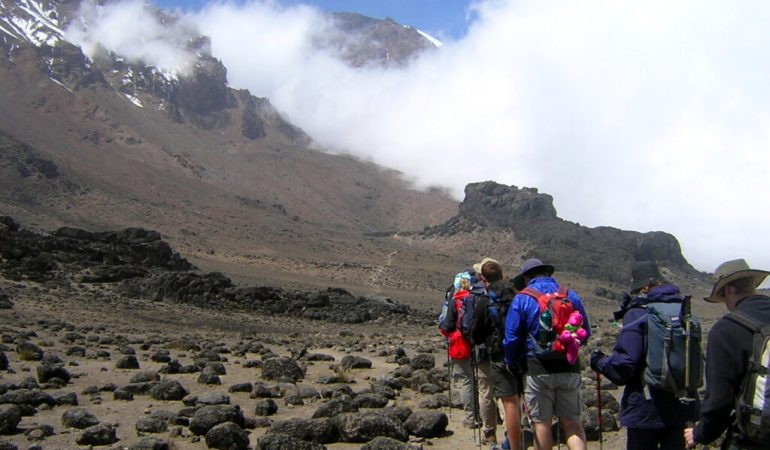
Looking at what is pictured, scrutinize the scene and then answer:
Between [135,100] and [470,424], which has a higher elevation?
[135,100]

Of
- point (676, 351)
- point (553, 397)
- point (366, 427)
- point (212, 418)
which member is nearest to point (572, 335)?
point (553, 397)

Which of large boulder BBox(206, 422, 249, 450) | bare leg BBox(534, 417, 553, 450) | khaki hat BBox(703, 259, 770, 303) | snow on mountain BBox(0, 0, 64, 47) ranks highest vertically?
snow on mountain BBox(0, 0, 64, 47)

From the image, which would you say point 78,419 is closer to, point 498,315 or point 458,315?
point 458,315

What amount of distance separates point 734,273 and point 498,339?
10.3 ft

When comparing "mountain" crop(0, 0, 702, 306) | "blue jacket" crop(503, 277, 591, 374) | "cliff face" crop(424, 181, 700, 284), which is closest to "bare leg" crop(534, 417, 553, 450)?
"blue jacket" crop(503, 277, 591, 374)

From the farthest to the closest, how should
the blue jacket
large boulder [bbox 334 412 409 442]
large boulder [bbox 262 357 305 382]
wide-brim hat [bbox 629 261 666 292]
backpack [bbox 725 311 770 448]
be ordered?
large boulder [bbox 262 357 305 382] → large boulder [bbox 334 412 409 442] → the blue jacket → wide-brim hat [bbox 629 261 666 292] → backpack [bbox 725 311 770 448]

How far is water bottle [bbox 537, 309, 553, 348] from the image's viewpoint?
5809 millimetres

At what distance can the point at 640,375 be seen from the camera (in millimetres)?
4969

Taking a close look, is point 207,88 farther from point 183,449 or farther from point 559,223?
point 183,449

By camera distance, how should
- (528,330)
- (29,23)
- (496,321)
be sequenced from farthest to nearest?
1. (29,23)
2. (496,321)
3. (528,330)

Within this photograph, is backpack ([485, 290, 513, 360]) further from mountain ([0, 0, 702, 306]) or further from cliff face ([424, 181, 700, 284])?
cliff face ([424, 181, 700, 284])

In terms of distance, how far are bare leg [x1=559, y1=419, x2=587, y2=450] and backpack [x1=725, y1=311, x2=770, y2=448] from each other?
94.8 inches

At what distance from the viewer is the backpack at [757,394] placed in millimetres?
3590

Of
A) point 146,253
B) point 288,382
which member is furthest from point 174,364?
point 146,253
